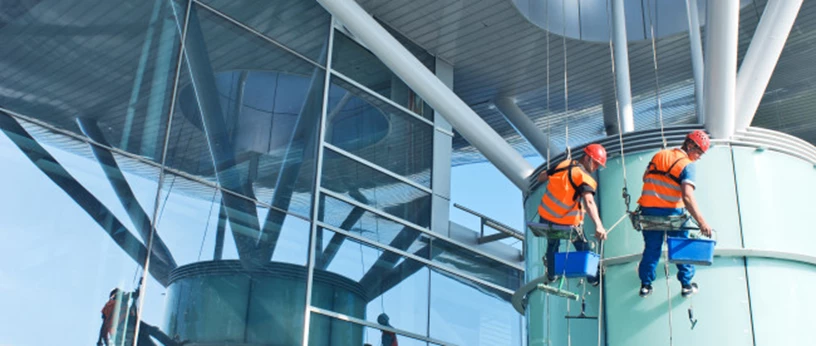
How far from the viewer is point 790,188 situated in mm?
12891

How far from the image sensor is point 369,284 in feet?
54.5

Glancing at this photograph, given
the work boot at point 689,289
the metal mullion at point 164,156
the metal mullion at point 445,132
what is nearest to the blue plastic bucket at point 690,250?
the work boot at point 689,289

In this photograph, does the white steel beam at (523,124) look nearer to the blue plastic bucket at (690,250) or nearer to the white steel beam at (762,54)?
the white steel beam at (762,54)

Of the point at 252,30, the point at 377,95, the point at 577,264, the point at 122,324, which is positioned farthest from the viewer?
the point at 377,95

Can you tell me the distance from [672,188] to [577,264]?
145cm

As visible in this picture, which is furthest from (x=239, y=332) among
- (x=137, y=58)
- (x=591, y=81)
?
(x=591, y=81)

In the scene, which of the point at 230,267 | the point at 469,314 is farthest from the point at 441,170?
the point at 230,267

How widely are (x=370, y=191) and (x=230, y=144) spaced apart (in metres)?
3.41

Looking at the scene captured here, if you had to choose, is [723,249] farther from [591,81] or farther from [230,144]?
[591,81]

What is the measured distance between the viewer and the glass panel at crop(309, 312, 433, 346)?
15328 millimetres

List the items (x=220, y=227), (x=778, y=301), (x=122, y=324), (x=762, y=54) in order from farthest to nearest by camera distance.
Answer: (x=220, y=227) → (x=762, y=54) → (x=122, y=324) → (x=778, y=301)

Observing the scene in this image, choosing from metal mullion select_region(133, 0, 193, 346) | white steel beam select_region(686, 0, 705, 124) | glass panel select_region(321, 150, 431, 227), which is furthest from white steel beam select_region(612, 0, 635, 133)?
metal mullion select_region(133, 0, 193, 346)

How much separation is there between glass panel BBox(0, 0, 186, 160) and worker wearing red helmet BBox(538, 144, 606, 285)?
5984 mm

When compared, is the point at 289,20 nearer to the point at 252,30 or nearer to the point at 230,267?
the point at 252,30
